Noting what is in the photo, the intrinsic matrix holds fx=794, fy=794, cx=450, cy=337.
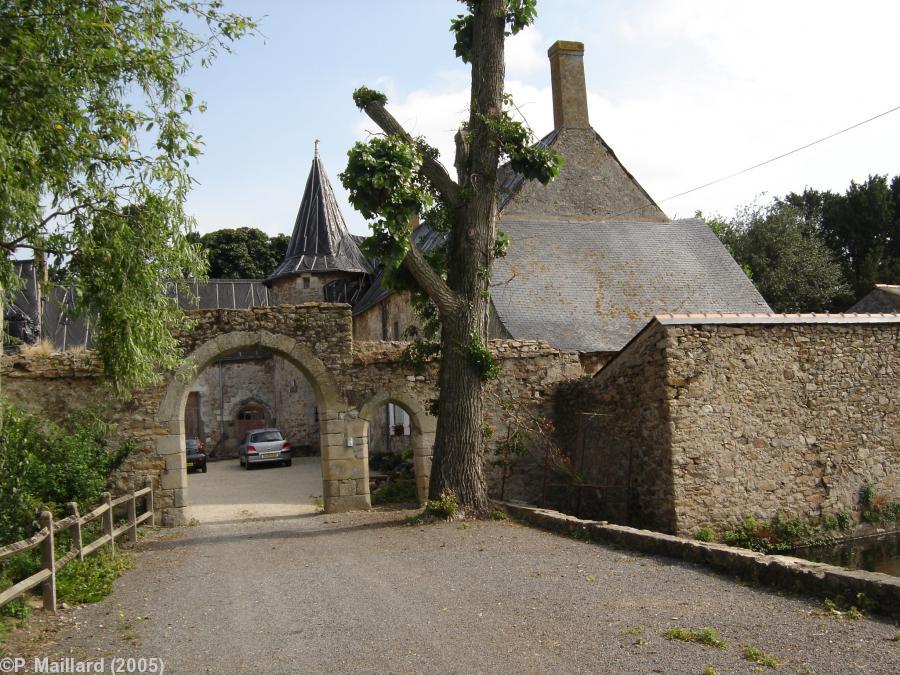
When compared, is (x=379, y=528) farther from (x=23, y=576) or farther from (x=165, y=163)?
(x=165, y=163)

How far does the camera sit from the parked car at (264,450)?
80.3 feet

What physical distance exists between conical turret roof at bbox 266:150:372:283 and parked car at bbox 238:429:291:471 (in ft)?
22.8

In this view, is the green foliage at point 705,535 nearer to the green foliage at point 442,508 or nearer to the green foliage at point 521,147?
the green foliage at point 442,508

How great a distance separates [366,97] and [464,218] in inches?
88.5

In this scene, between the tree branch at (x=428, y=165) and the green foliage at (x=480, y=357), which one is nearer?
the green foliage at (x=480, y=357)

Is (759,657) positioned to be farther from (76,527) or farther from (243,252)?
(243,252)

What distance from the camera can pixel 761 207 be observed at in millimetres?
32719

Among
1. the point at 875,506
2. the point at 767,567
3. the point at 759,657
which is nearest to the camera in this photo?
the point at 759,657

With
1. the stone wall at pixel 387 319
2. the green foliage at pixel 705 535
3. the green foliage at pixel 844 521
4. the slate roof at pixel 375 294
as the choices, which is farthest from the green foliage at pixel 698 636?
the slate roof at pixel 375 294

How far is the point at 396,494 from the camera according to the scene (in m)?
14.8

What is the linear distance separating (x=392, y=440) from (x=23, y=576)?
1529 centimetres

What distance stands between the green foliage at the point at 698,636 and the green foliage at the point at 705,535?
17.0 ft

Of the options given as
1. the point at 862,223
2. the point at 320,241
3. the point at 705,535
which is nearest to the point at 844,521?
the point at 705,535

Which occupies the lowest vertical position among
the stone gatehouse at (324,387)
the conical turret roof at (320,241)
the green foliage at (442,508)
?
the green foliage at (442,508)
